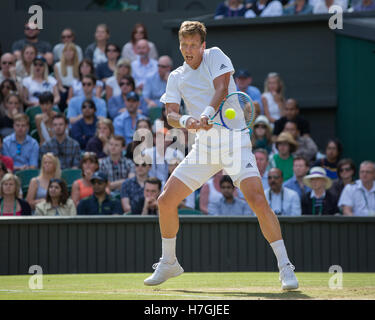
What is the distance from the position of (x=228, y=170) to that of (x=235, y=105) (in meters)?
0.53

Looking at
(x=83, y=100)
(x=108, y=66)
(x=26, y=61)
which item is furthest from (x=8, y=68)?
(x=108, y=66)

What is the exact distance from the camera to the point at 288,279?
571 centimetres

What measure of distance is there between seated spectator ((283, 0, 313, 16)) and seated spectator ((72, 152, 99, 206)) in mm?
5113

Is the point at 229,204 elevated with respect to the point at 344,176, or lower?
lower

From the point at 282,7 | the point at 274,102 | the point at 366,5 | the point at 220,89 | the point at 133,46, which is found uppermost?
the point at 282,7

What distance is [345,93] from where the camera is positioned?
42.2ft

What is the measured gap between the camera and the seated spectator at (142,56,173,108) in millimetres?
12445

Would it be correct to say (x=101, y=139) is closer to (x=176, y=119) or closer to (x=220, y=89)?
(x=176, y=119)

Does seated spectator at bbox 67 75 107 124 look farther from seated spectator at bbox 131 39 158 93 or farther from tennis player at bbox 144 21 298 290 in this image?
tennis player at bbox 144 21 298 290

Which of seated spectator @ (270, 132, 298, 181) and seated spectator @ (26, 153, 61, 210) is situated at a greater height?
seated spectator @ (270, 132, 298, 181)

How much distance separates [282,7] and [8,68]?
4.90 metres

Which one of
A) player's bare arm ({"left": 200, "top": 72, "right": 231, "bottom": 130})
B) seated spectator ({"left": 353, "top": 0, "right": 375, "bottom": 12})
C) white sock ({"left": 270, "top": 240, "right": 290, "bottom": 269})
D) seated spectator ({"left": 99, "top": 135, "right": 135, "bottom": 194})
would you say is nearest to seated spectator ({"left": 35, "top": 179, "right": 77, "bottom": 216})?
seated spectator ({"left": 99, "top": 135, "right": 135, "bottom": 194})

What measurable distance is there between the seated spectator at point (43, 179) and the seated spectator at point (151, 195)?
134 centimetres
